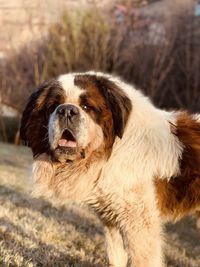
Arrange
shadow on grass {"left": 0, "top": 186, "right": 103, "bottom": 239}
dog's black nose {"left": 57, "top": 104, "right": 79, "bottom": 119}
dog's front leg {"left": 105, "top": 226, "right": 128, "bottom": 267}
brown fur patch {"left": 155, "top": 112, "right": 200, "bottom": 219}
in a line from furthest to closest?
shadow on grass {"left": 0, "top": 186, "right": 103, "bottom": 239}
dog's front leg {"left": 105, "top": 226, "right": 128, "bottom": 267}
brown fur patch {"left": 155, "top": 112, "right": 200, "bottom": 219}
dog's black nose {"left": 57, "top": 104, "right": 79, "bottom": 119}

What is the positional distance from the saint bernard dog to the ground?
75 cm

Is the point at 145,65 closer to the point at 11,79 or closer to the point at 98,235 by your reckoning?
the point at 11,79

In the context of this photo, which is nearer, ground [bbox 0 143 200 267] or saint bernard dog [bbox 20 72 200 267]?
saint bernard dog [bbox 20 72 200 267]

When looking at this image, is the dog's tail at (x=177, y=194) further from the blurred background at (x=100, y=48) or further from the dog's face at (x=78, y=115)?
the blurred background at (x=100, y=48)

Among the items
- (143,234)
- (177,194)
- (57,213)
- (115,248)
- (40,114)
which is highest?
(40,114)

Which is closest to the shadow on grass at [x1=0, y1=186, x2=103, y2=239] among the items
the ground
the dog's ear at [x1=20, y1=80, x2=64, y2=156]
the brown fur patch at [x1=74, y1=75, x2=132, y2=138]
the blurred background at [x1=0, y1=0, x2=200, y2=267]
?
the ground

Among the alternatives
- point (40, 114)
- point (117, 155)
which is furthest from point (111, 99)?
point (40, 114)

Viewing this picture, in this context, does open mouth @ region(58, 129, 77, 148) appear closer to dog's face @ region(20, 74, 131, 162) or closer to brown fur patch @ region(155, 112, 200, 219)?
dog's face @ region(20, 74, 131, 162)

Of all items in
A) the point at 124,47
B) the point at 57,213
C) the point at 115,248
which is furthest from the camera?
the point at 124,47

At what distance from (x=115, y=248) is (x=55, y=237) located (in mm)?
1248

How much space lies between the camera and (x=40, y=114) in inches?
140

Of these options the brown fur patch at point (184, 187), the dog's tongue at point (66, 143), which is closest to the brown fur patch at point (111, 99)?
the dog's tongue at point (66, 143)

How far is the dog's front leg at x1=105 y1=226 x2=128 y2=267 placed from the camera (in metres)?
3.93

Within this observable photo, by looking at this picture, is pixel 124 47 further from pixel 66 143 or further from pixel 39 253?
pixel 66 143
